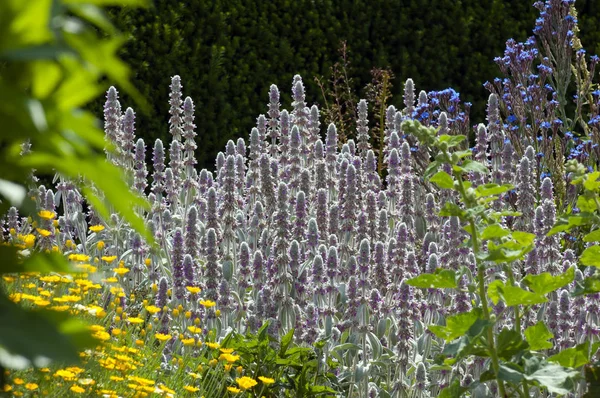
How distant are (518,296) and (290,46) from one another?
7.06 metres

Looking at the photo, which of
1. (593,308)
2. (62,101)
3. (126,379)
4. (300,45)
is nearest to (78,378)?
(126,379)

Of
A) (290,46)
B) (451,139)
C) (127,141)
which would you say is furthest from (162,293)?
(290,46)

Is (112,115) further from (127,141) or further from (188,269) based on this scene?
(188,269)

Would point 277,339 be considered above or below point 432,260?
below

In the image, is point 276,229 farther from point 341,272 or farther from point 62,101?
point 62,101

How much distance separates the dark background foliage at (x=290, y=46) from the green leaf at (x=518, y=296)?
18.5 ft

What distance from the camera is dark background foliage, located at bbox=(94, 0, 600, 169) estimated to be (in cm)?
800

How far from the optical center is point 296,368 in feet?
12.3

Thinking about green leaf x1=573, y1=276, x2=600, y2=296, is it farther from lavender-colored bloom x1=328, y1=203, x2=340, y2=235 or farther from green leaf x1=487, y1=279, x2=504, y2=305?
lavender-colored bloom x1=328, y1=203, x2=340, y2=235

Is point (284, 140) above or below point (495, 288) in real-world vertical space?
above

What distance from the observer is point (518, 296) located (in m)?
2.21

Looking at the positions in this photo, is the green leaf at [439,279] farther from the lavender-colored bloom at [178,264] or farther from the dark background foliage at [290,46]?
the dark background foliage at [290,46]

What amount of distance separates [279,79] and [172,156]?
3840mm

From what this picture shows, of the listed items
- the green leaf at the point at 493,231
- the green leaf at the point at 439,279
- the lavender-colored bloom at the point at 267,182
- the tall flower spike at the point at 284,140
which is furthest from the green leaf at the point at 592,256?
the tall flower spike at the point at 284,140
